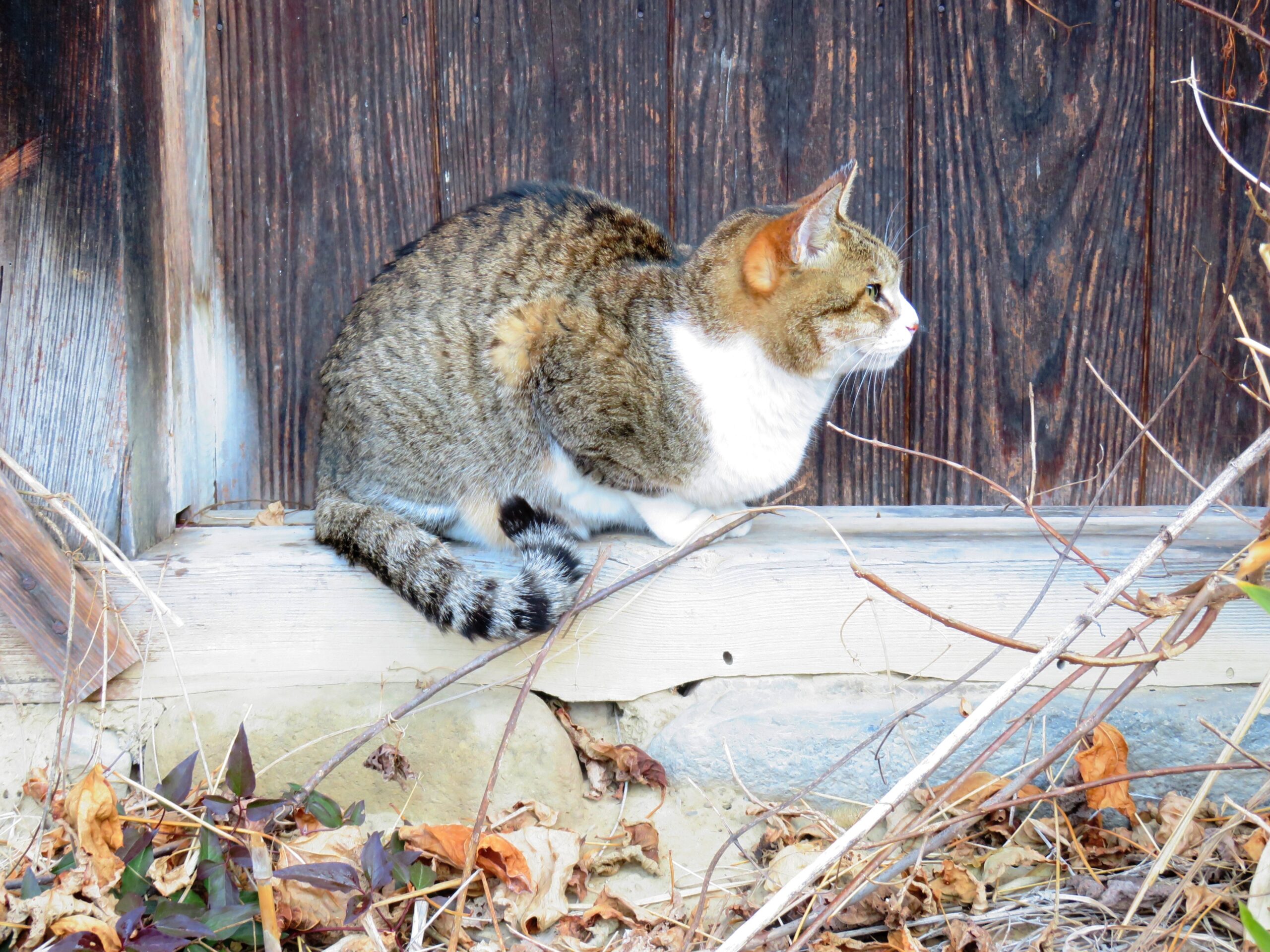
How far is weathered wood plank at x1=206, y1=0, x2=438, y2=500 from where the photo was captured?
2.20 meters

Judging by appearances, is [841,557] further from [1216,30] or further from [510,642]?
[1216,30]

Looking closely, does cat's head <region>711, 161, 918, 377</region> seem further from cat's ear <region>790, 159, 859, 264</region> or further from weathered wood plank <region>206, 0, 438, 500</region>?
weathered wood plank <region>206, 0, 438, 500</region>

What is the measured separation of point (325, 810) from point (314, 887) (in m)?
0.12

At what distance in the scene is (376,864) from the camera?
154 centimetres

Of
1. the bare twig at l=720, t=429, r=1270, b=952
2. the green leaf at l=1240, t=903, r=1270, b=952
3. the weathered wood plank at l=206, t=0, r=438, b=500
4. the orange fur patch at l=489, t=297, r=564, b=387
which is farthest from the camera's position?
the weathered wood plank at l=206, t=0, r=438, b=500

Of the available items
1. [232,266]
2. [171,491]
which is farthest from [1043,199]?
[171,491]

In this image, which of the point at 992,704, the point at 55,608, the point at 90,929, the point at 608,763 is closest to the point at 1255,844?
the point at 992,704

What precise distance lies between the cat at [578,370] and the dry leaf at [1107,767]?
2.37 feet

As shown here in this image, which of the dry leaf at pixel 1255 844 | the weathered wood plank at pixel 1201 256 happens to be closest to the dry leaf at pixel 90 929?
the dry leaf at pixel 1255 844

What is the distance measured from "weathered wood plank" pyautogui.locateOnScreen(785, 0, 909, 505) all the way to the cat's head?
0.26 metres

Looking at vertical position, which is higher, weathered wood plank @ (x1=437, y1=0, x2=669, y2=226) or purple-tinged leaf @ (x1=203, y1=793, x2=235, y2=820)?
weathered wood plank @ (x1=437, y1=0, x2=669, y2=226)

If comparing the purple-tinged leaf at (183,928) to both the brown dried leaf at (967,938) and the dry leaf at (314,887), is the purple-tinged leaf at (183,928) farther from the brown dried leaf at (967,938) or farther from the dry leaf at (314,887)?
the brown dried leaf at (967,938)

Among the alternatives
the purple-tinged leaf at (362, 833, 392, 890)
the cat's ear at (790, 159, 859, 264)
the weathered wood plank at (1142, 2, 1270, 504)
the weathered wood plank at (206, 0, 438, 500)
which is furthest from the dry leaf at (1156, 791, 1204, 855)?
the weathered wood plank at (206, 0, 438, 500)

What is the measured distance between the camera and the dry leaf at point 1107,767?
5.87 ft
